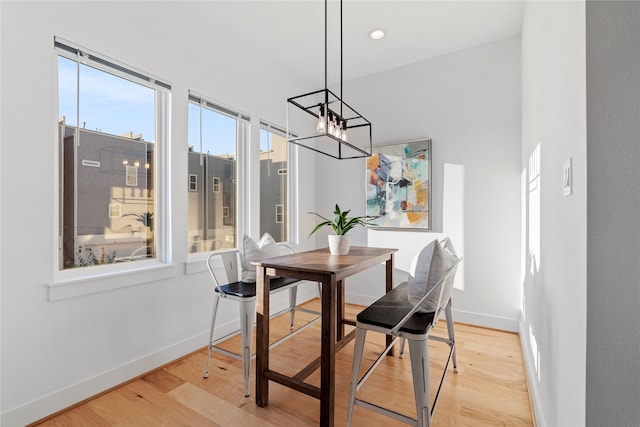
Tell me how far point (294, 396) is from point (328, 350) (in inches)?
23.8

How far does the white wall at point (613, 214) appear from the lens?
29.1 inches

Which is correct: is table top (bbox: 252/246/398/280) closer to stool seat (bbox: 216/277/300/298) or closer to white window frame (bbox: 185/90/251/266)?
stool seat (bbox: 216/277/300/298)

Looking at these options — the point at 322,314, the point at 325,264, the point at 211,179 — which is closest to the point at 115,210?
the point at 211,179

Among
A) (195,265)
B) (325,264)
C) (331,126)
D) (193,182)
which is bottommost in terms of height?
(195,265)

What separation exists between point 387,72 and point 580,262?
331 centimetres

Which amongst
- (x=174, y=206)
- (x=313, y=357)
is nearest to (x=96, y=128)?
(x=174, y=206)

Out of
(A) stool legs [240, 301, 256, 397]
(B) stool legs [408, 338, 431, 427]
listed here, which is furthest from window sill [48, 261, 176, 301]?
(B) stool legs [408, 338, 431, 427]

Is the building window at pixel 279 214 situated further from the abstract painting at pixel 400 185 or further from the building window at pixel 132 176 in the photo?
the building window at pixel 132 176

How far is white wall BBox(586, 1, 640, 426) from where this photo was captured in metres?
0.74

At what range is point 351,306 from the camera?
3.78 metres

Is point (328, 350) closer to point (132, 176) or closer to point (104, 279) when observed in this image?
point (104, 279)

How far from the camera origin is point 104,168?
6.81 ft

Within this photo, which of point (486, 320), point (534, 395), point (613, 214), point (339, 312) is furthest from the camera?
point (486, 320)

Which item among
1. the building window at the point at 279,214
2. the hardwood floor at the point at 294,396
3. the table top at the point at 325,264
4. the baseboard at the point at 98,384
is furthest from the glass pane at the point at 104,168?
the building window at the point at 279,214
